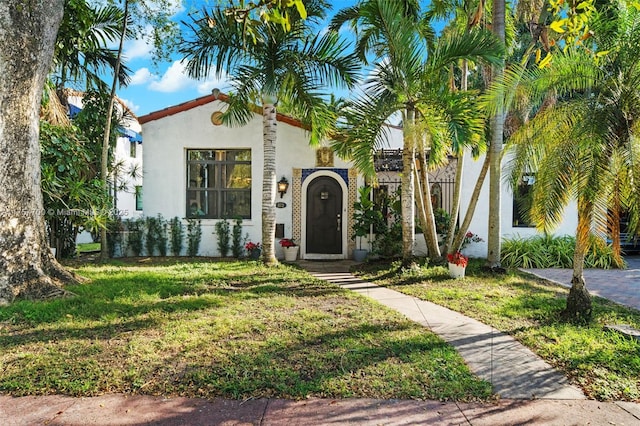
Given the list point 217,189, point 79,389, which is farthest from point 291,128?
point 79,389

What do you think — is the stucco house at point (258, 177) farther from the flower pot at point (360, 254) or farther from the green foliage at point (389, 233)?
the green foliage at point (389, 233)

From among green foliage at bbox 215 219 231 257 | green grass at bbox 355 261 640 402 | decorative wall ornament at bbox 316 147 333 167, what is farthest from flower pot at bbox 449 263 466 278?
green foliage at bbox 215 219 231 257

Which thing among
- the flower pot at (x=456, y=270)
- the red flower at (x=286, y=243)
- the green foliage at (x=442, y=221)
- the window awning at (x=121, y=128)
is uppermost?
the window awning at (x=121, y=128)

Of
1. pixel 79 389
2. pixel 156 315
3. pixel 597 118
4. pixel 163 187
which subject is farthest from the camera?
pixel 163 187

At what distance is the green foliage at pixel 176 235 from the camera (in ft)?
37.2

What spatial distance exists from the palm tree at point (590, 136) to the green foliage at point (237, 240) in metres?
7.98

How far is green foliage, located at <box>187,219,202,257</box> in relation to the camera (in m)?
11.4

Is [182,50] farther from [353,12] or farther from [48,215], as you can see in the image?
[48,215]

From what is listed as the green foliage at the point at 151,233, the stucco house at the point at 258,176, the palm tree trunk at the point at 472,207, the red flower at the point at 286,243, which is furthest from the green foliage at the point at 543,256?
the green foliage at the point at 151,233

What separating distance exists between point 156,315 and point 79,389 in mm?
1976

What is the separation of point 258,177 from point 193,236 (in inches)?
100

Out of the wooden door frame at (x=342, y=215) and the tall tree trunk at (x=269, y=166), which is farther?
the wooden door frame at (x=342, y=215)

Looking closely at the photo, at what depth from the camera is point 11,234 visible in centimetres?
565

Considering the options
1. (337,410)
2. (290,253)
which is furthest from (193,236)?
(337,410)
